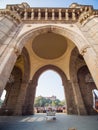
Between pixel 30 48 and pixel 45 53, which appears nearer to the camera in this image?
pixel 30 48

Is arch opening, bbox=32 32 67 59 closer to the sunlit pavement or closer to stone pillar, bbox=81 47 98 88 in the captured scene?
stone pillar, bbox=81 47 98 88

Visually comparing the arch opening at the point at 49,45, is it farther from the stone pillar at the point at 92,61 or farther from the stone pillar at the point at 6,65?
the stone pillar at the point at 6,65

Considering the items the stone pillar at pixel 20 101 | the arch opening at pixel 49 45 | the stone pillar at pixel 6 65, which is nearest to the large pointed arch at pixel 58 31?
the stone pillar at pixel 6 65

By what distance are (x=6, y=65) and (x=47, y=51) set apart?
839 cm

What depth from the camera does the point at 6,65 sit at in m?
6.65

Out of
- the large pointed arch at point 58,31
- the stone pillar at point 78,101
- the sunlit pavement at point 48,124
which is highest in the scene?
the large pointed arch at point 58,31

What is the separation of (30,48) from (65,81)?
509 centimetres

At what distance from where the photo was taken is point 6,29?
8734 millimetres

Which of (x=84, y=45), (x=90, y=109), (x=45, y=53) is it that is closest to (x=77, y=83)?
(x=90, y=109)

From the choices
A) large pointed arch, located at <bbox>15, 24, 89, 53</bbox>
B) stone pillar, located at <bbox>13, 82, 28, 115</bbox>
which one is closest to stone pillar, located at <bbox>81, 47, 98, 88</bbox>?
large pointed arch, located at <bbox>15, 24, 89, 53</bbox>

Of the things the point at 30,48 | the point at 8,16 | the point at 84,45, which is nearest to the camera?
the point at 84,45

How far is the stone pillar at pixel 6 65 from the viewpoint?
239 inches

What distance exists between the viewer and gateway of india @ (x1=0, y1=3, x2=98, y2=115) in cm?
789

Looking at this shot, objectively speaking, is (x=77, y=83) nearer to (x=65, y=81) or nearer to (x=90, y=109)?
(x=65, y=81)
